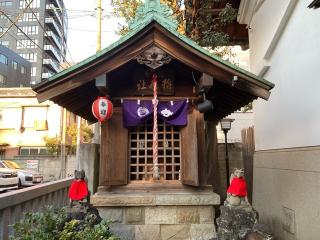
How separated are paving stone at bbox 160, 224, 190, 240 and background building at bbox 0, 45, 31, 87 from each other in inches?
2232

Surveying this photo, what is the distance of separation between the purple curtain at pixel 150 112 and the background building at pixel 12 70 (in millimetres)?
55523

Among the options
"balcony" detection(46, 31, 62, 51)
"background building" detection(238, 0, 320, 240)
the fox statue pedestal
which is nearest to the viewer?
the fox statue pedestal

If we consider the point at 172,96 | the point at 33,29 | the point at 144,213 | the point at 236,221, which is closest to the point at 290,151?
the point at 236,221

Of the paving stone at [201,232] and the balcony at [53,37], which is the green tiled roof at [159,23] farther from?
the balcony at [53,37]

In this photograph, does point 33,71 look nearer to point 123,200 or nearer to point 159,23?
point 123,200

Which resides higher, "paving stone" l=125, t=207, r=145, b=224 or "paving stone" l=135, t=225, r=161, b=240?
"paving stone" l=125, t=207, r=145, b=224

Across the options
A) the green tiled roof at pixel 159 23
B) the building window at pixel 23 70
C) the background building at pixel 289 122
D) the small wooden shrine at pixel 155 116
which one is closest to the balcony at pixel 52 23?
the building window at pixel 23 70

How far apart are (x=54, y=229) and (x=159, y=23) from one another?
427 centimetres

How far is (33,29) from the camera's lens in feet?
241

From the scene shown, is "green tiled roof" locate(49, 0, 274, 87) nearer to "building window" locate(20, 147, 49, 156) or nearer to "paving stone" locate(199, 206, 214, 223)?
"paving stone" locate(199, 206, 214, 223)

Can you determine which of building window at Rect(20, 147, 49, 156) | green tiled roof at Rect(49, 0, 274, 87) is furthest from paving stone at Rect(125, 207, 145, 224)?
building window at Rect(20, 147, 49, 156)

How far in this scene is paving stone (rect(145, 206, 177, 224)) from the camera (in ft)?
22.6

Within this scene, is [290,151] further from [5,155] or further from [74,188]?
[5,155]

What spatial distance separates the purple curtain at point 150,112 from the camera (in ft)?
23.1
